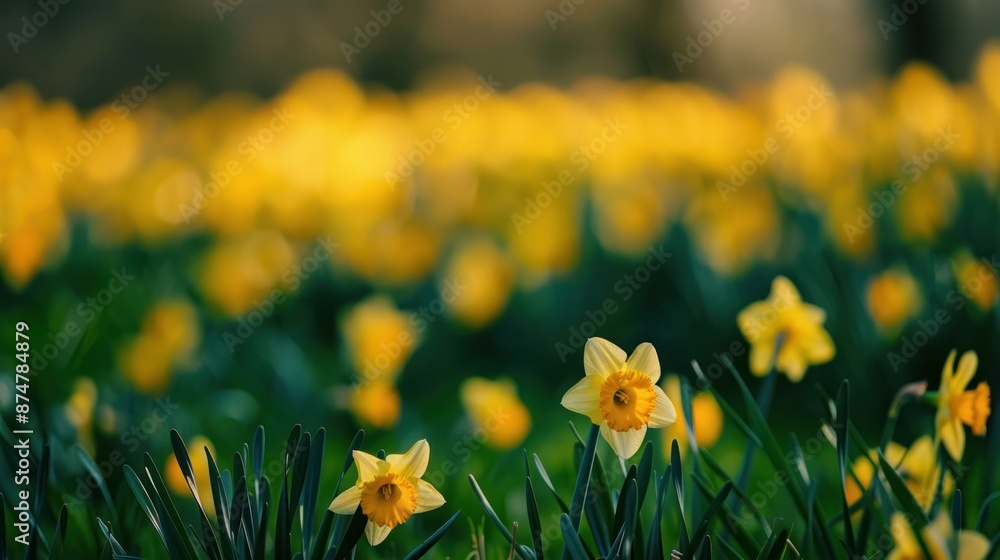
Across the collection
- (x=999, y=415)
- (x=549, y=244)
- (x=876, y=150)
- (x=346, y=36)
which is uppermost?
(x=346, y=36)

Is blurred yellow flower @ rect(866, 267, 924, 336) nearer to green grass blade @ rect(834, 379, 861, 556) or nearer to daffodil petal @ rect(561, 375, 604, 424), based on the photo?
green grass blade @ rect(834, 379, 861, 556)

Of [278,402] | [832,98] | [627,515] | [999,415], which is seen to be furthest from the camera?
[832,98]

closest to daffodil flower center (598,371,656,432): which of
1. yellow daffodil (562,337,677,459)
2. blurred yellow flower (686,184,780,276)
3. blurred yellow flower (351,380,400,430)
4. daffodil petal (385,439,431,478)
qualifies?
yellow daffodil (562,337,677,459)

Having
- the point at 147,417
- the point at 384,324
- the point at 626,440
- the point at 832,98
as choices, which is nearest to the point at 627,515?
the point at 626,440

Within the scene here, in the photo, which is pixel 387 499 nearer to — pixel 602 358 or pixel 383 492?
pixel 383 492

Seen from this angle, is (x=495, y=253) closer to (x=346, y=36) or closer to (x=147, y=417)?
(x=346, y=36)
